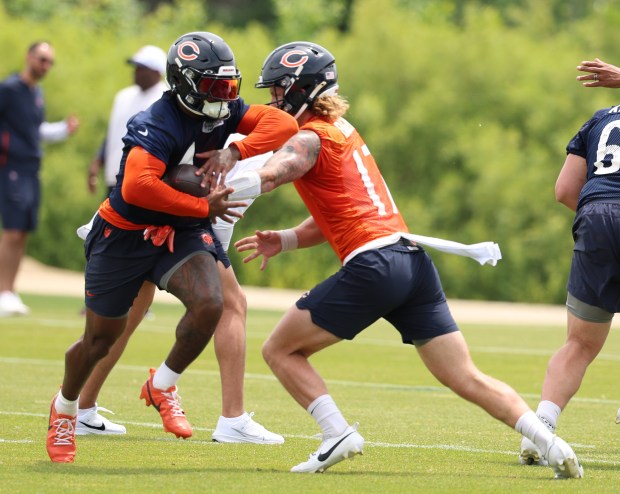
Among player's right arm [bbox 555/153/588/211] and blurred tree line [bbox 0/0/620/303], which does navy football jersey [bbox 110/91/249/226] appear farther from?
blurred tree line [bbox 0/0/620/303]

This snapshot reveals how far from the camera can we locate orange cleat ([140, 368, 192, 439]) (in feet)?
24.2

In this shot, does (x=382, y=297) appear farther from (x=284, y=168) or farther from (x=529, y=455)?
(x=529, y=455)

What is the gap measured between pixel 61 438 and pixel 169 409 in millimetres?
594

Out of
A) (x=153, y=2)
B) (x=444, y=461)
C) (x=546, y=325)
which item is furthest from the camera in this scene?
(x=153, y=2)

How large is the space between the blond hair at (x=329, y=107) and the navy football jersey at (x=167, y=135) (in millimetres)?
437

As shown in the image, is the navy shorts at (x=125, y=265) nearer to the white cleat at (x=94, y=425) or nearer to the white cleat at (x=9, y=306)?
the white cleat at (x=94, y=425)

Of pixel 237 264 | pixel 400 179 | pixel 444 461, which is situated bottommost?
pixel 237 264

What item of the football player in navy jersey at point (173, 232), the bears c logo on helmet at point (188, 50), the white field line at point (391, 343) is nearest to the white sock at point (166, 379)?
the football player in navy jersey at point (173, 232)

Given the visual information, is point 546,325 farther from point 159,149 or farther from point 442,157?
point 159,149

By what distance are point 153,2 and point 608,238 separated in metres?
45.4

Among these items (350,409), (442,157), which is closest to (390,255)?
(350,409)

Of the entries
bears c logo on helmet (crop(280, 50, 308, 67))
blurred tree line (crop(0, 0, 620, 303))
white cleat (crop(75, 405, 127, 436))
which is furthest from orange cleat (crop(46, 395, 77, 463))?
blurred tree line (crop(0, 0, 620, 303))

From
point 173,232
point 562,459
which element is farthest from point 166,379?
point 562,459

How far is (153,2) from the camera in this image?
168ft
